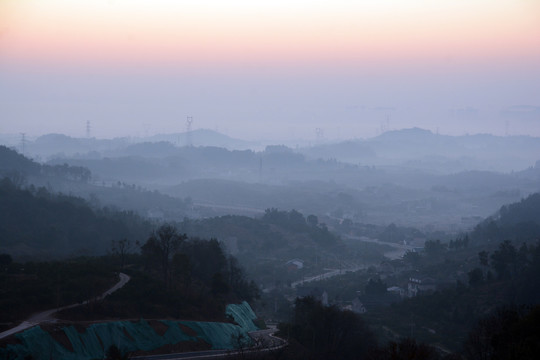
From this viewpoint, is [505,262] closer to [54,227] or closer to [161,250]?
[161,250]

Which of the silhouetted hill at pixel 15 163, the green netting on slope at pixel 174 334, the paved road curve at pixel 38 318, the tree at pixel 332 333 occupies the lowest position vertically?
the tree at pixel 332 333

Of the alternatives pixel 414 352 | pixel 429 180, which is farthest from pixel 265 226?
pixel 429 180

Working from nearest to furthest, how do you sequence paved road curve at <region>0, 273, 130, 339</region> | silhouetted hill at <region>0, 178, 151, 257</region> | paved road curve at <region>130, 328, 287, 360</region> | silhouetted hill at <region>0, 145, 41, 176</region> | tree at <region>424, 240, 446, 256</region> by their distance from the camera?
paved road curve at <region>0, 273, 130, 339</region> < paved road curve at <region>130, 328, 287, 360</region> < silhouetted hill at <region>0, 178, 151, 257</region> < tree at <region>424, 240, 446, 256</region> < silhouetted hill at <region>0, 145, 41, 176</region>

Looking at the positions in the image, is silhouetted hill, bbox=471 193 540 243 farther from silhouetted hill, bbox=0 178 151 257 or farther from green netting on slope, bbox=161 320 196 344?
green netting on slope, bbox=161 320 196 344

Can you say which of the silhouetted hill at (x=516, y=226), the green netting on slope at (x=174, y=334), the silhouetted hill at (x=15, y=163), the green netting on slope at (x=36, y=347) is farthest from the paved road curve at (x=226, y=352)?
the silhouetted hill at (x=15, y=163)

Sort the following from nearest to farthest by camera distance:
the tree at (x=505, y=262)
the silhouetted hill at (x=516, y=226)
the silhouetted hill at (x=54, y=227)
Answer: the tree at (x=505, y=262), the silhouetted hill at (x=54, y=227), the silhouetted hill at (x=516, y=226)

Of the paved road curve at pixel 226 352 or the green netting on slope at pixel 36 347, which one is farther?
the paved road curve at pixel 226 352

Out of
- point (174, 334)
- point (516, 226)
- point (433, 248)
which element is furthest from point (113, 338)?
point (516, 226)

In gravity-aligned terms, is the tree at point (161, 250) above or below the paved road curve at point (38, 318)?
above

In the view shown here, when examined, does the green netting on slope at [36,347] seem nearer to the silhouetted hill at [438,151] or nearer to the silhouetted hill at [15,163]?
the silhouetted hill at [15,163]

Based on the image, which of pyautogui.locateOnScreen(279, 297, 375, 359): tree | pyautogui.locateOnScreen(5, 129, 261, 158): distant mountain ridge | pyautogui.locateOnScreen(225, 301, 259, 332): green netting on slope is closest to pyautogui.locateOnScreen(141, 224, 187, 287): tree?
pyautogui.locateOnScreen(225, 301, 259, 332): green netting on slope
